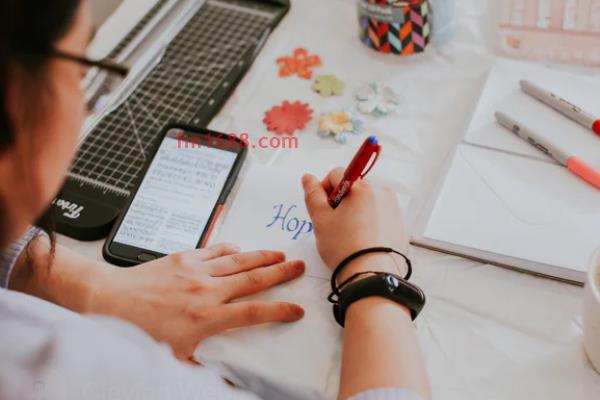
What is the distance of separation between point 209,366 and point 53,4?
14.7 inches

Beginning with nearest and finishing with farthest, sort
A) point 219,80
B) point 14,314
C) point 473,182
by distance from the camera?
1. point 14,314
2. point 473,182
3. point 219,80

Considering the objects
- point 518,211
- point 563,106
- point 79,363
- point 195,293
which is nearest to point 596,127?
point 563,106

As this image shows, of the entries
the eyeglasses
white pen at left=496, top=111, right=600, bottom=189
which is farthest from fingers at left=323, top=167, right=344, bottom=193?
the eyeglasses

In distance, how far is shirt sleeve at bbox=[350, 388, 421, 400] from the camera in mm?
546

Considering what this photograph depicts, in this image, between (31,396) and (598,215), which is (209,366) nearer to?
(31,396)

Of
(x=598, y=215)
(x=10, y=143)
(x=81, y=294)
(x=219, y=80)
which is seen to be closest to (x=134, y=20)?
(x=219, y=80)

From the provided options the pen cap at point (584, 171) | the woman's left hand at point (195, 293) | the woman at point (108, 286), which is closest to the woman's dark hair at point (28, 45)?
the woman at point (108, 286)

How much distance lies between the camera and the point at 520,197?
71 centimetres

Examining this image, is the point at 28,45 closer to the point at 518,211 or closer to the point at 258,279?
the point at 258,279

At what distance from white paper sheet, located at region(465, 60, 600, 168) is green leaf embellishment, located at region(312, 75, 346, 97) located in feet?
0.62

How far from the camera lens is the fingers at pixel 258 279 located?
67 cm

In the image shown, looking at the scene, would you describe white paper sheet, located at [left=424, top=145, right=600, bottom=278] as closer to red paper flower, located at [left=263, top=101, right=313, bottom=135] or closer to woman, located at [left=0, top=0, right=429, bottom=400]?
woman, located at [left=0, top=0, right=429, bottom=400]

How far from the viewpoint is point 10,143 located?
395 mm

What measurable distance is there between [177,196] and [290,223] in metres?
0.14
